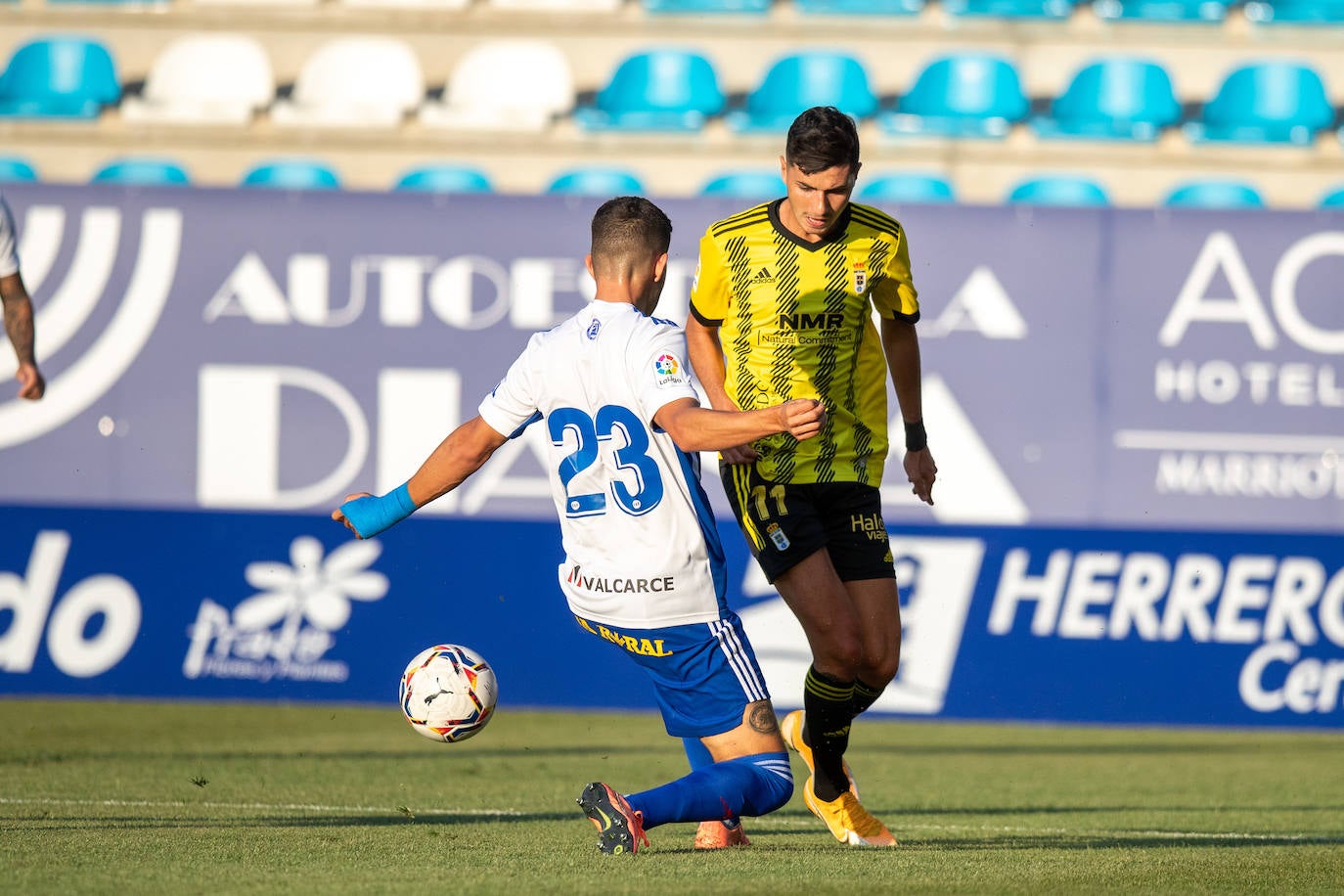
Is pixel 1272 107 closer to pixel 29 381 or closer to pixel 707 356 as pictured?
pixel 707 356

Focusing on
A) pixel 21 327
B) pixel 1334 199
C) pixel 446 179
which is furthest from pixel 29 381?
pixel 1334 199

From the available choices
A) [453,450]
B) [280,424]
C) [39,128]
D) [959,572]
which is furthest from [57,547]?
[453,450]

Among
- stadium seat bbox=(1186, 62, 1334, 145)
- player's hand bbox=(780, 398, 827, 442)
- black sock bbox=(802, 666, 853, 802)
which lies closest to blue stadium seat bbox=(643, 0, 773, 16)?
stadium seat bbox=(1186, 62, 1334, 145)

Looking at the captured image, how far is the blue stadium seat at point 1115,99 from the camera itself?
1342 cm

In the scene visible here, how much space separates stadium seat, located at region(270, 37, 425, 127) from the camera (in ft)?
45.0

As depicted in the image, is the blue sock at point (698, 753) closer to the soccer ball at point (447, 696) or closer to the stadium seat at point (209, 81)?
the soccer ball at point (447, 696)

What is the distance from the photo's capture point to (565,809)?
7.00m

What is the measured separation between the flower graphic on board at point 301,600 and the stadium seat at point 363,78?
14.1 ft

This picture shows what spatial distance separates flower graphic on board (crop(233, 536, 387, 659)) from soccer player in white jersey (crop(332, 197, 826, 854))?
5354mm

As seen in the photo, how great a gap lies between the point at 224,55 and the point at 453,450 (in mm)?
9604

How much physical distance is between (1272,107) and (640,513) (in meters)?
10.1

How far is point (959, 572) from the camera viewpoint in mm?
10305

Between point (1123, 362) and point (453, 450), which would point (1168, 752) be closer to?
point (1123, 362)

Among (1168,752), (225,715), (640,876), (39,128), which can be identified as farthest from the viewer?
(39,128)
